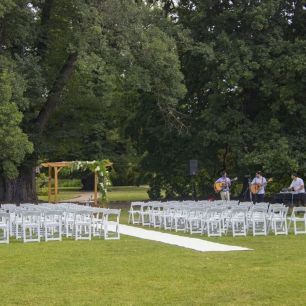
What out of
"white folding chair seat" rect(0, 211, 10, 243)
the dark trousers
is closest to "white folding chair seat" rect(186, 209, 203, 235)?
"white folding chair seat" rect(0, 211, 10, 243)

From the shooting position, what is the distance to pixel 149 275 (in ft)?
35.4

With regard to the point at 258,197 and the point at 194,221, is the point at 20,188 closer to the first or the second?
the point at 258,197

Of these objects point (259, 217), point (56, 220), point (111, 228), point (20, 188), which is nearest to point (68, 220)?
point (56, 220)

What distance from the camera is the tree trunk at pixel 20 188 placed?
112ft

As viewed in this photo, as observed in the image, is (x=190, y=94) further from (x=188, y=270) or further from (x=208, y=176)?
(x=188, y=270)

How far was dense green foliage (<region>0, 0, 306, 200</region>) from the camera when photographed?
97.4 feet

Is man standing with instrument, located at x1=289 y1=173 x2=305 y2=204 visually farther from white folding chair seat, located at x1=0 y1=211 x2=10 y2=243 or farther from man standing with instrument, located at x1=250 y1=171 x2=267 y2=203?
white folding chair seat, located at x1=0 y1=211 x2=10 y2=243

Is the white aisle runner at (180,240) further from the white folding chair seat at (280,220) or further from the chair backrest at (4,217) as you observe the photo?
the chair backrest at (4,217)

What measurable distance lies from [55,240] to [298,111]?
1946cm

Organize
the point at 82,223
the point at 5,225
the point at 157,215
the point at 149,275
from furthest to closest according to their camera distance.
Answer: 1. the point at 157,215
2. the point at 82,223
3. the point at 5,225
4. the point at 149,275

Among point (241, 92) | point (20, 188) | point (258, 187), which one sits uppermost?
point (241, 92)

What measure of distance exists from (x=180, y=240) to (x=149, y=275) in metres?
5.59

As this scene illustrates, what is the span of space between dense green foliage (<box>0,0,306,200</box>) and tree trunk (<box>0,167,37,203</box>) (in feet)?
0.18

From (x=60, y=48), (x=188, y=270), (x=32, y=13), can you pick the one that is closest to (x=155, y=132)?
(x=60, y=48)
